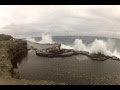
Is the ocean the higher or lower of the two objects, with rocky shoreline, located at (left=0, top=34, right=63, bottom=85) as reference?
lower

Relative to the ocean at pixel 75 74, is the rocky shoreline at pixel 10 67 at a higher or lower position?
higher

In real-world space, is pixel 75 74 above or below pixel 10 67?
below

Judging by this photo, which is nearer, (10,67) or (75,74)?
(10,67)

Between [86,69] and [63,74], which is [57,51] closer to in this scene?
[86,69]

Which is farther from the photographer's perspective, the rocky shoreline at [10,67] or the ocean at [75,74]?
the ocean at [75,74]

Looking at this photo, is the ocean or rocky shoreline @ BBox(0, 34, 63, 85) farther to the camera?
the ocean
